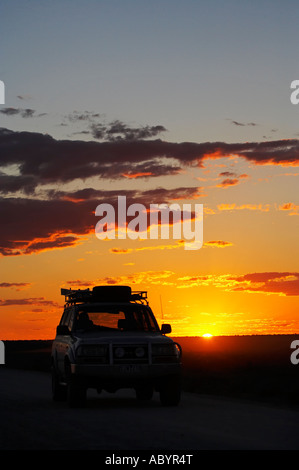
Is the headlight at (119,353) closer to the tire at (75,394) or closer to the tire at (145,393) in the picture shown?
the tire at (75,394)

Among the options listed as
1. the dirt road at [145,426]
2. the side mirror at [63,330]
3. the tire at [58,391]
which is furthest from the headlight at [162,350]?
the tire at [58,391]

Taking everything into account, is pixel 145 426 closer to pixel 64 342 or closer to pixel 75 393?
pixel 75 393

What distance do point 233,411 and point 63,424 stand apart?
4.40 meters

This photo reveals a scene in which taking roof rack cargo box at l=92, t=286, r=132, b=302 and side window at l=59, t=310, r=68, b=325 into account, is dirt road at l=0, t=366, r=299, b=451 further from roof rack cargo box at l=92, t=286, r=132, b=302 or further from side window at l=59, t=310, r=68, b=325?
roof rack cargo box at l=92, t=286, r=132, b=302

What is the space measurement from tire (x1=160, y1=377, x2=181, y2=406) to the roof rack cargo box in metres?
2.89

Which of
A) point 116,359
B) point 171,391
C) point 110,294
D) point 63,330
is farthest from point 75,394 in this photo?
point 110,294

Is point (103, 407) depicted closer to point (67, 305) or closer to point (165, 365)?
point (165, 365)

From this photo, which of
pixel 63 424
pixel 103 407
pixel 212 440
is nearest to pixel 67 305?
pixel 103 407

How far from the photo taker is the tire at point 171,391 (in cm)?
1977

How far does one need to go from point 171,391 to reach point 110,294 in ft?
10.6

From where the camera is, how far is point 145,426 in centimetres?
1526

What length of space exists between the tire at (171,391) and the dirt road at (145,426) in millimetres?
211

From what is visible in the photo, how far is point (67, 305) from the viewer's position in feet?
76.0

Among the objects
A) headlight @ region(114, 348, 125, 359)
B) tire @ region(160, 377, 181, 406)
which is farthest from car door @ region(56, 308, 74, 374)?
tire @ region(160, 377, 181, 406)
